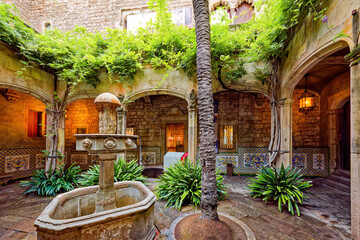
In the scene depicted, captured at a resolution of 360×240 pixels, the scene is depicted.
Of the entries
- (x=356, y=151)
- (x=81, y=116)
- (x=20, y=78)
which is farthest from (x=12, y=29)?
(x=356, y=151)

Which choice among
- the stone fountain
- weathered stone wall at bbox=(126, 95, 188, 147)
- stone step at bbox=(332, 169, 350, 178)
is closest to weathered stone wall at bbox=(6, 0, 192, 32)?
weathered stone wall at bbox=(126, 95, 188, 147)

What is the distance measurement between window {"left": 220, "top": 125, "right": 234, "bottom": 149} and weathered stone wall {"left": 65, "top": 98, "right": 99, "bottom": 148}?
21.3 feet

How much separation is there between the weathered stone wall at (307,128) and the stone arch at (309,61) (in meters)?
3.32

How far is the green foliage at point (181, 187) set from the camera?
11.0ft

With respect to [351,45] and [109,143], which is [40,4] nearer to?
[109,143]

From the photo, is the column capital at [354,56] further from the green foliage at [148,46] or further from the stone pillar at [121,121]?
the stone pillar at [121,121]

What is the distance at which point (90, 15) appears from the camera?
8.04m

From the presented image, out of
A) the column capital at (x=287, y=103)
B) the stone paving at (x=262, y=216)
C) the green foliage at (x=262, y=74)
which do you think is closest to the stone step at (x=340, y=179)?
the stone paving at (x=262, y=216)

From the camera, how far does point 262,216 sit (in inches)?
120

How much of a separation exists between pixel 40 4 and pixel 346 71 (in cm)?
1436

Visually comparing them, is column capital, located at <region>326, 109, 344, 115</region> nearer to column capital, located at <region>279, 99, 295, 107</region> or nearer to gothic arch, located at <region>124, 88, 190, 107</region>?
column capital, located at <region>279, 99, 295, 107</region>

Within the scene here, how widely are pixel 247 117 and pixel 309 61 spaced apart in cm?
397

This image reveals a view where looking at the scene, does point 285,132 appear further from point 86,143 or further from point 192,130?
point 86,143

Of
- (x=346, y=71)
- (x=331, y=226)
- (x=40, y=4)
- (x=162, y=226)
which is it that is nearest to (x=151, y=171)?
(x=162, y=226)
